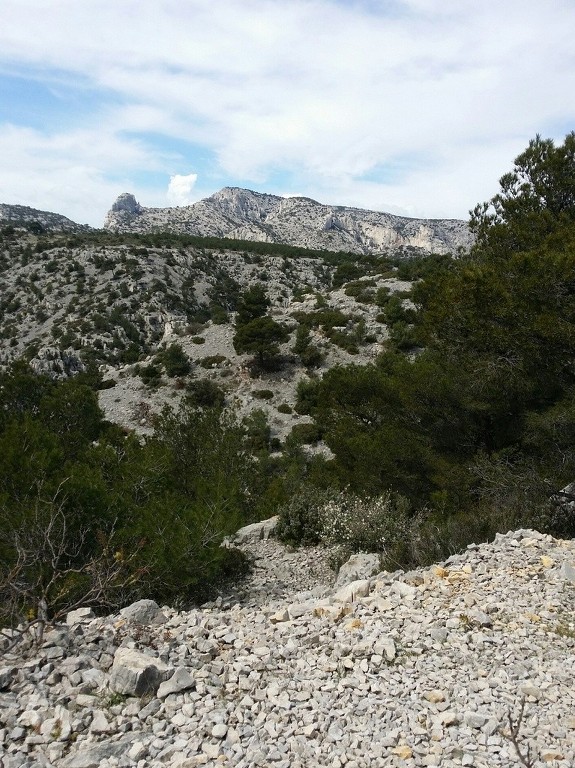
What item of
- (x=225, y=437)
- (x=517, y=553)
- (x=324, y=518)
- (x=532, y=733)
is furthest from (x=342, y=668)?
(x=225, y=437)

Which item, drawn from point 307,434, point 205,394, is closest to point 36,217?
point 205,394

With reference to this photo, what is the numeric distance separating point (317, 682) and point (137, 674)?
1.53m

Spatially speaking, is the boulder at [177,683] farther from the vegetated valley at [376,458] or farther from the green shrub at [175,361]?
the green shrub at [175,361]

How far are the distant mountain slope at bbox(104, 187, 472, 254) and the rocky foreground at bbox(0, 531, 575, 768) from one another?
10900cm

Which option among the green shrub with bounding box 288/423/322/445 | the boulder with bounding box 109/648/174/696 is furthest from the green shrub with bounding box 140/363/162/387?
the boulder with bounding box 109/648/174/696

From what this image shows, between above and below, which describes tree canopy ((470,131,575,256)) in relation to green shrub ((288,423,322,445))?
above

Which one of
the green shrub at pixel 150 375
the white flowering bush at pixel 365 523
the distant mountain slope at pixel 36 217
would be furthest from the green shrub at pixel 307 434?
the distant mountain slope at pixel 36 217

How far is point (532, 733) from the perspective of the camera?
3.54 meters

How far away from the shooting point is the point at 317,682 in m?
4.24

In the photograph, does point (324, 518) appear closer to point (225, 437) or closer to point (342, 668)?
point (225, 437)

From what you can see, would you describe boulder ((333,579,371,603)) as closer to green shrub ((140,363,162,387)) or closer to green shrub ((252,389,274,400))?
green shrub ((252,389,274,400))

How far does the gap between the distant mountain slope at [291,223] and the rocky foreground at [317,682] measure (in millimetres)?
109004

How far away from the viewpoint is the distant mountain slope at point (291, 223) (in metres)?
114

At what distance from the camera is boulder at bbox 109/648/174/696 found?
159 inches
